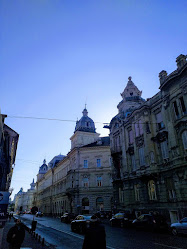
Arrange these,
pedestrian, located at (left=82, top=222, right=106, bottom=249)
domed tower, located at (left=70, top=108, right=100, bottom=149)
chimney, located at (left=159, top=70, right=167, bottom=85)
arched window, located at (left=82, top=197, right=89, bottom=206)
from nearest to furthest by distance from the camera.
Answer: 1. pedestrian, located at (left=82, top=222, right=106, bottom=249)
2. chimney, located at (left=159, top=70, right=167, bottom=85)
3. arched window, located at (left=82, top=197, right=89, bottom=206)
4. domed tower, located at (left=70, top=108, right=100, bottom=149)

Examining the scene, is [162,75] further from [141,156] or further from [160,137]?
[141,156]

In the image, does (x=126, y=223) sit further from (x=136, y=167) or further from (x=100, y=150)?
(x=100, y=150)

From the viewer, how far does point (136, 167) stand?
27.7 metres

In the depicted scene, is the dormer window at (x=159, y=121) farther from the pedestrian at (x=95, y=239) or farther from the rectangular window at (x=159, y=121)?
the pedestrian at (x=95, y=239)

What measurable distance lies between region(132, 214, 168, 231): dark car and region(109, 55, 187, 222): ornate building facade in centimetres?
387

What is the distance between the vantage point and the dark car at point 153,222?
53.5 ft

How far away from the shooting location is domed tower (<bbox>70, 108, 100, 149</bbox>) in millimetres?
54228

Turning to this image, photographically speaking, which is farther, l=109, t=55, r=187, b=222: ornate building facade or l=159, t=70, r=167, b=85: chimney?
l=159, t=70, r=167, b=85: chimney

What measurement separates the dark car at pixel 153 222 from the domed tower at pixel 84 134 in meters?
35.9

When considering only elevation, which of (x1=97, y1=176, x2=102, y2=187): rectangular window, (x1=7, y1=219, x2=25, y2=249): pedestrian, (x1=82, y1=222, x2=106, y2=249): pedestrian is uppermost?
(x1=97, y1=176, x2=102, y2=187): rectangular window

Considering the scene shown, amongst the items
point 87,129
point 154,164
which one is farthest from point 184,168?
point 87,129

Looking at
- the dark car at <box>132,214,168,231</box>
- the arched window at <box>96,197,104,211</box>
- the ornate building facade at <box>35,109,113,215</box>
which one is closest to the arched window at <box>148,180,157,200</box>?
the dark car at <box>132,214,168,231</box>

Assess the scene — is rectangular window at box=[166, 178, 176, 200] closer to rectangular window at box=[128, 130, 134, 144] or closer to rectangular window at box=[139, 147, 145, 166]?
rectangular window at box=[139, 147, 145, 166]

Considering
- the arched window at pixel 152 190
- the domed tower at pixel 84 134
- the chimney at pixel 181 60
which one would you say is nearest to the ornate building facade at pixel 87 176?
the domed tower at pixel 84 134
